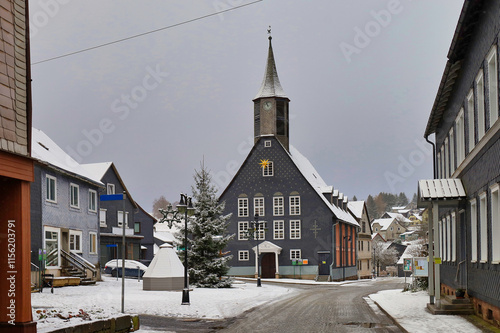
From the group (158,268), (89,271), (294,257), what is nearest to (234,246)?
(294,257)

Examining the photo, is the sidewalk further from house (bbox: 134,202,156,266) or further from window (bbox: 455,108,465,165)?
house (bbox: 134,202,156,266)

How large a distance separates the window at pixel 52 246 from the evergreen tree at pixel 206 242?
6568 millimetres

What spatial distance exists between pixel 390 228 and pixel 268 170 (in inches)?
4667

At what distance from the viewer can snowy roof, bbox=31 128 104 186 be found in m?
33.1

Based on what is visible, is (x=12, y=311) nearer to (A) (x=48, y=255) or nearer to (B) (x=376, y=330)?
(B) (x=376, y=330)

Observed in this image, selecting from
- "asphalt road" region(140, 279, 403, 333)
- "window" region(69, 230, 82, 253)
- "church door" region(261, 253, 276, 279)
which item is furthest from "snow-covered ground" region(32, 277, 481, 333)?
"church door" region(261, 253, 276, 279)

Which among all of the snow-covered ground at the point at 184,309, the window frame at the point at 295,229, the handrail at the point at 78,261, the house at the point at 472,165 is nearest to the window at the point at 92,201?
the handrail at the point at 78,261

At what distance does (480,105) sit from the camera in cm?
1727

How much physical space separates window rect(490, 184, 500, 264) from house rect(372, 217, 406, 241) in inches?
6239

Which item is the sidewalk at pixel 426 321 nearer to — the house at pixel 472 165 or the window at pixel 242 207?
the house at pixel 472 165

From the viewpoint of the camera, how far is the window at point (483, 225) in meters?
16.8

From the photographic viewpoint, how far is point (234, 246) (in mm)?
62625

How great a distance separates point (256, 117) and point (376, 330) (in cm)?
4739

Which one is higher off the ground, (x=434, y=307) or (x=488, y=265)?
(x=488, y=265)
